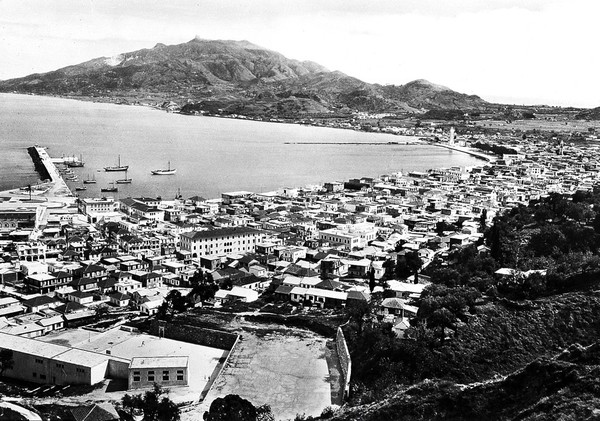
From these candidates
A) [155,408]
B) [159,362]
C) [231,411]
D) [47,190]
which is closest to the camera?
[231,411]

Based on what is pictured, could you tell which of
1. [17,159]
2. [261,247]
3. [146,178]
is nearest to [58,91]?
[17,159]

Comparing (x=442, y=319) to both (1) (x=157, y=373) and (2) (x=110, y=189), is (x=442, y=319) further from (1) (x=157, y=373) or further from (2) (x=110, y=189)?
(2) (x=110, y=189)

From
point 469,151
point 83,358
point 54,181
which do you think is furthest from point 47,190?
point 469,151

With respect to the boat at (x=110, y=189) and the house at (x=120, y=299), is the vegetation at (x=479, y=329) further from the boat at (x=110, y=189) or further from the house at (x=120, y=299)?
the boat at (x=110, y=189)

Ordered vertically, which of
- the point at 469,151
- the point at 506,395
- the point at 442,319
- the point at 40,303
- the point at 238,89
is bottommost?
the point at 40,303

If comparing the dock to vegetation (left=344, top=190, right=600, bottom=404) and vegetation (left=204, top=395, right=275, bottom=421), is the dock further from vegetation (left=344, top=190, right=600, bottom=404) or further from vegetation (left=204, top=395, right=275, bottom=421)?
vegetation (left=204, top=395, right=275, bottom=421)

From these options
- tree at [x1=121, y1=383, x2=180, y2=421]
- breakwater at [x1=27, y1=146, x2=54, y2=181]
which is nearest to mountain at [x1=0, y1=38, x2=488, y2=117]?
breakwater at [x1=27, y1=146, x2=54, y2=181]

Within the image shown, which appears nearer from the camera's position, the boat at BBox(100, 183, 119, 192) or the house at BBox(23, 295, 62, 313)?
the house at BBox(23, 295, 62, 313)
